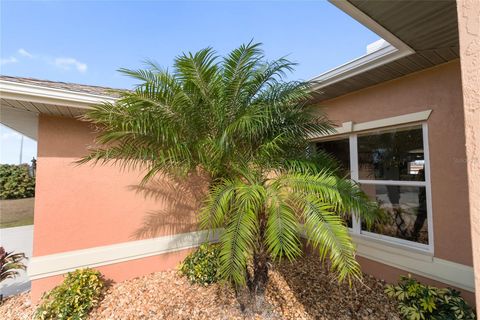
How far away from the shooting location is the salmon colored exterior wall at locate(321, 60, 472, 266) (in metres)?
3.67

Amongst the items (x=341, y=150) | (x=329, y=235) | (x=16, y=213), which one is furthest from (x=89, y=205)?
(x=16, y=213)

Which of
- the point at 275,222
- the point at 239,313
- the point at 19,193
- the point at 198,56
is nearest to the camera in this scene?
the point at 275,222

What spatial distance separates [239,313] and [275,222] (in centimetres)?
207

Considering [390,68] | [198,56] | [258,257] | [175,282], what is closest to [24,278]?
[175,282]

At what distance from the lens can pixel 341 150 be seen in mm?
5758

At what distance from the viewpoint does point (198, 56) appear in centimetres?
338

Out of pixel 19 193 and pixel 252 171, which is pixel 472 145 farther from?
pixel 19 193

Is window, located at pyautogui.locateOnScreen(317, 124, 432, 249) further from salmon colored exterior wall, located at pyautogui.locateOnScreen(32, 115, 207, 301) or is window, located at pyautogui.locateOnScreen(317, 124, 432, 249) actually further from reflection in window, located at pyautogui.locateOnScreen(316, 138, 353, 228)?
salmon colored exterior wall, located at pyautogui.locateOnScreen(32, 115, 207, 301)

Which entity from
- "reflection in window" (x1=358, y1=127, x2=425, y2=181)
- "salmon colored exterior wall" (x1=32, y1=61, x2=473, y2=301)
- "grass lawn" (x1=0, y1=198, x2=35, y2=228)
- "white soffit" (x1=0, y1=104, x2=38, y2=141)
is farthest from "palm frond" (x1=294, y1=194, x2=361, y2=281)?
"grass lawn" (x1=0, y1=198, x2=35, y2=228)

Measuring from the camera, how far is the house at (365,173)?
3629mm

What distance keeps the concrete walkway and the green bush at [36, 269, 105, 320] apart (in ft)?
6.45

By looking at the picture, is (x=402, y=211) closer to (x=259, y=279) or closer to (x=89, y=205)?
(x=259, y=279)

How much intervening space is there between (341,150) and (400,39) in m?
2.92

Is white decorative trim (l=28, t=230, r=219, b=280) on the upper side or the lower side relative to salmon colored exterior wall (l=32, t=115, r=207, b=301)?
lower
